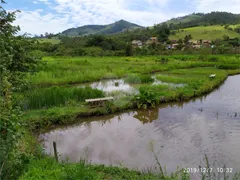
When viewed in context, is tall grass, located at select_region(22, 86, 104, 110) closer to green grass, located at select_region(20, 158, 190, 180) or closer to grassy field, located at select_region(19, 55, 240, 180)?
grassy field, located at select_region(19, 55, 240, 180)

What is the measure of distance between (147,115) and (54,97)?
163 inches

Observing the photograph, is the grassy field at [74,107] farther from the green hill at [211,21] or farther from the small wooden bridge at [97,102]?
Result: the green hill at [211,21]

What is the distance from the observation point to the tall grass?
998 cm

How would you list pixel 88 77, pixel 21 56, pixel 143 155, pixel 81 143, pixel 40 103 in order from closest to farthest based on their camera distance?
pixel 21 56
pixel 143 155
pixel 81 143
pixel 40 103
pixel 88 77

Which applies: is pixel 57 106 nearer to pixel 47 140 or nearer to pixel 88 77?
pixel 47 140

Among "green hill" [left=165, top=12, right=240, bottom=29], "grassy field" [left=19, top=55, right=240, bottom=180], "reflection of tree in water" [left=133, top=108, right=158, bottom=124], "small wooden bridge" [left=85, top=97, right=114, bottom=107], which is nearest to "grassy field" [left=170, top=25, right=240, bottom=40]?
"green hill" [left=165, top=12, right=240, bottom=29]

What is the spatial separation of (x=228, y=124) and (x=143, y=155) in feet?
13.4

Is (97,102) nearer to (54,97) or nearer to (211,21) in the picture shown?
(54,97)

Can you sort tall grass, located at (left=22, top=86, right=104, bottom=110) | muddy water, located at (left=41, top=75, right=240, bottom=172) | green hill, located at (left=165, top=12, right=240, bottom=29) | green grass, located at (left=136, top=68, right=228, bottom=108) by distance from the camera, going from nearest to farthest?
muddy water, located at (left=41, top=75, right=240, bottom=172), tall grass, located at (left=22, top=86, right=104, bottom=110), green grass, located at (left=136, top=68, right=228, bottom=108), green hill, located at (left=165, top=12, right=240, bottom=29)

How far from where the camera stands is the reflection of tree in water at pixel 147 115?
32.2 feet

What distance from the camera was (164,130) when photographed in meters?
8.44

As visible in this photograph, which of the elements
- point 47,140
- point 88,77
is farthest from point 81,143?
point 88,77

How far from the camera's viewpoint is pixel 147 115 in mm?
10383

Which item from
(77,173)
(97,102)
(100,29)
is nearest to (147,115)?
(97,102)
